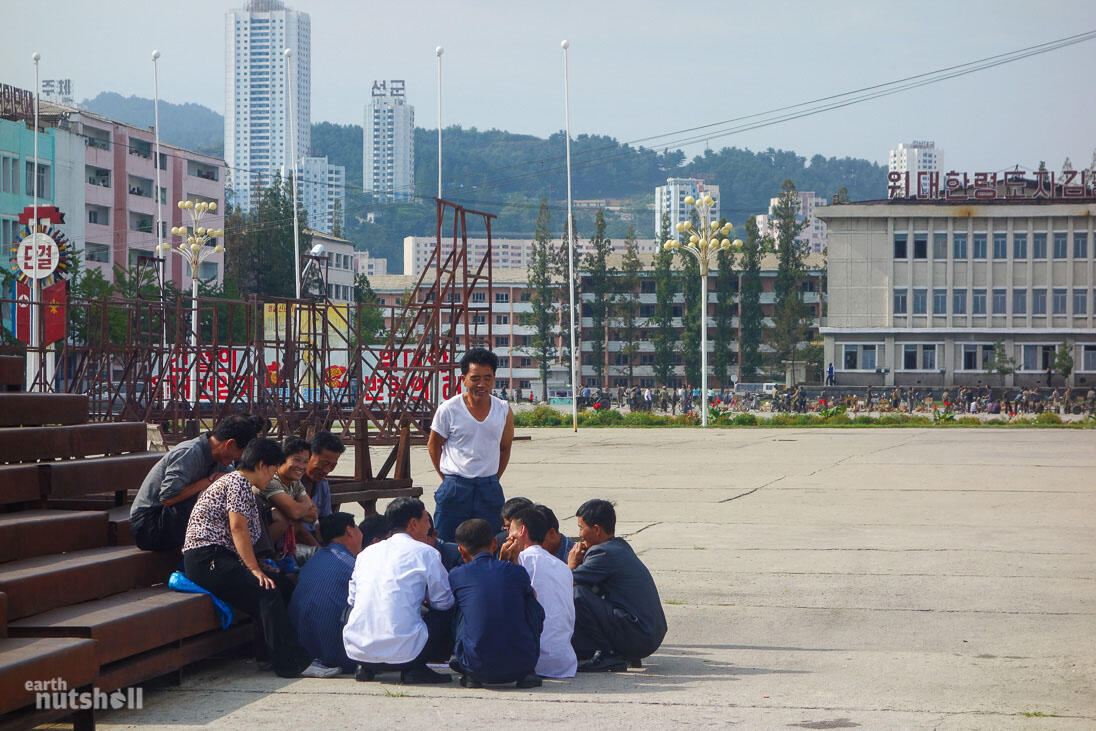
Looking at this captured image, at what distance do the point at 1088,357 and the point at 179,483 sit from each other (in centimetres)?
7028

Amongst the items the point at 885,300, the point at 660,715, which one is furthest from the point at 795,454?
the point at 885,300

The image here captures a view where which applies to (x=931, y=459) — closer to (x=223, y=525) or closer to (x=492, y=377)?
(x=492, y=377)

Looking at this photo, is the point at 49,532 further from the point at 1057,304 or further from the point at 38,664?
the point at 1057,304

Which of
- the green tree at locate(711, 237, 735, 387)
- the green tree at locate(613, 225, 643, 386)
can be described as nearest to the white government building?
the green tree at locate(711, 237, 735, 387)

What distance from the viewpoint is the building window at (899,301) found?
7100cm

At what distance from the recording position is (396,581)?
6.50m

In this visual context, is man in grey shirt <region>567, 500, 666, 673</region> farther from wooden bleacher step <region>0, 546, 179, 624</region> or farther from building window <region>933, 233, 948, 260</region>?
building window <region>933, 233, 948, 260</region>

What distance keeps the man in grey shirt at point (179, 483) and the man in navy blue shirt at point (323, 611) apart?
32.5 inches

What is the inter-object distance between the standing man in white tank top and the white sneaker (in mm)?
1353

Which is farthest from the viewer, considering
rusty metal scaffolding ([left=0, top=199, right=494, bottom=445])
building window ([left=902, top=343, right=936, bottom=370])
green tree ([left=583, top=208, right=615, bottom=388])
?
green tree ([left=583, top=208, right=615, bottom=388])

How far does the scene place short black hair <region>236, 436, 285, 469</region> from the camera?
6969 mm

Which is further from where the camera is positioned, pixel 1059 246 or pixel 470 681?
pixel 1059 246

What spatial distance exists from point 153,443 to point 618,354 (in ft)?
283

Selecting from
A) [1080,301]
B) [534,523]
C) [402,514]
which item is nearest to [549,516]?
[534,523]
